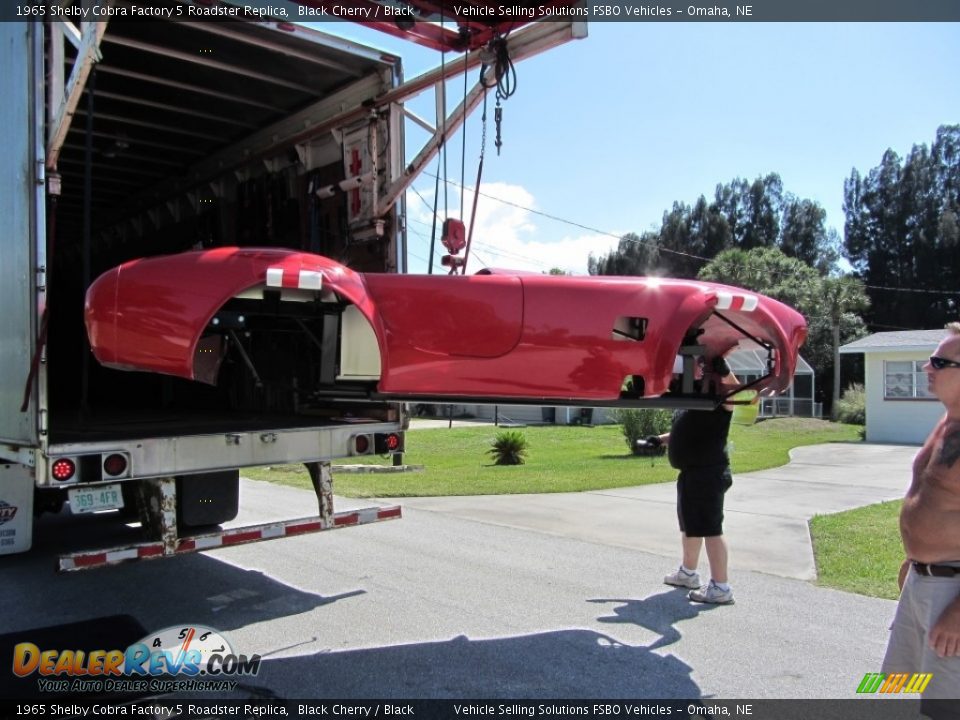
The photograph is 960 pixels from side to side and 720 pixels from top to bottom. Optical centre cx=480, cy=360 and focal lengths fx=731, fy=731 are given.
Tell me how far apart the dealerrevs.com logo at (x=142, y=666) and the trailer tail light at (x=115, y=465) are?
0.89m

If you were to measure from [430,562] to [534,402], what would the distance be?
267 centimetres

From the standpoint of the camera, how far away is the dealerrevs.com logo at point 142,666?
3445mm

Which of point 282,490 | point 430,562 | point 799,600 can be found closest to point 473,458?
point 282,490

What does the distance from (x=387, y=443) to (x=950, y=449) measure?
359 cm

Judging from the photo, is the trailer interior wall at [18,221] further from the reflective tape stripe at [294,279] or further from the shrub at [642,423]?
the shrub at [642,423]

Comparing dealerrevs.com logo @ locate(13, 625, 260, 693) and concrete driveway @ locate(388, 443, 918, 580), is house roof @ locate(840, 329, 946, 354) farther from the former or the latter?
dealerrevs.com logo @ locate(13, 625, 260, 693)

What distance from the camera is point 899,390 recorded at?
21516 millimetres

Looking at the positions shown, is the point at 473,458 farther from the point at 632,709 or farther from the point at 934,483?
the point at 934,483

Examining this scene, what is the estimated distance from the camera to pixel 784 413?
3372cm

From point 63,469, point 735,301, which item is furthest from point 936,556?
point 63,469

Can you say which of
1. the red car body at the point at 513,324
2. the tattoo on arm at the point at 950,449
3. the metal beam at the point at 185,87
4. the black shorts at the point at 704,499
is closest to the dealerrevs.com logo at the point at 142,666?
the red car body at the point at 513,324

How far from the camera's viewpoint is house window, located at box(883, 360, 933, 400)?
68.6ft

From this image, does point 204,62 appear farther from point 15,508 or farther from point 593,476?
point 593,476

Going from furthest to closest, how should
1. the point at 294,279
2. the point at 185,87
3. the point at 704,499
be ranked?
the point at 185,87 < the point at 704,499 < the point at 294,279
